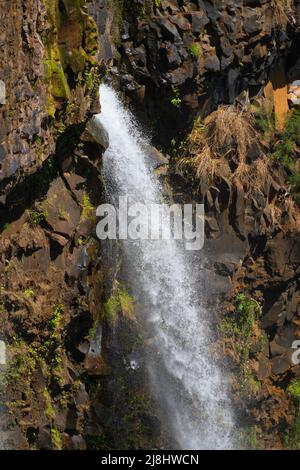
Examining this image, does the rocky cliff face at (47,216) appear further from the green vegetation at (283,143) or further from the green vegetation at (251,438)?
the green vegetation at (283,143)

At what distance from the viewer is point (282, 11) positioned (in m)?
12.0

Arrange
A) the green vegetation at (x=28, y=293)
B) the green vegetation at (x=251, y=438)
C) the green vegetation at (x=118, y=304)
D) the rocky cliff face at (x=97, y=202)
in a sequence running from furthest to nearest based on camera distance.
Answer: the green vegetation at (x=251, y=438)
the green vegetation at (x=118, y=304)
the green vegetation at (x=28, y=293)
the rocky cliff face at (x=97, y=202)

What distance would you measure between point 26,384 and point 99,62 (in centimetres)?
394

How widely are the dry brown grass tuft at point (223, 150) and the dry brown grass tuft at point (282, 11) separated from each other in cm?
169

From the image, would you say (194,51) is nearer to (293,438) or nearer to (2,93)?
(2,93)

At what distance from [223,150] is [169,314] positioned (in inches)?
110

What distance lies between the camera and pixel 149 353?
9484mm

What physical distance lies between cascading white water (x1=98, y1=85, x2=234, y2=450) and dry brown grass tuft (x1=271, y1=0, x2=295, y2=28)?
3.21 metres

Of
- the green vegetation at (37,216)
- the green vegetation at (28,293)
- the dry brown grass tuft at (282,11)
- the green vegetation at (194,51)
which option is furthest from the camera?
the dry brown grass tuft at (282,11)

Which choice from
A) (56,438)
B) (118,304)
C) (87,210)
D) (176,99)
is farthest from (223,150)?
(56,438)

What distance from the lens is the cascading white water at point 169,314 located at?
31.6 feet

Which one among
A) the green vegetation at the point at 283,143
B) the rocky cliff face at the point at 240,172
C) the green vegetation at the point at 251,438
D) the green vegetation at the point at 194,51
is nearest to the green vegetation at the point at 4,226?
the rocky cliff face at the point at 240,172
